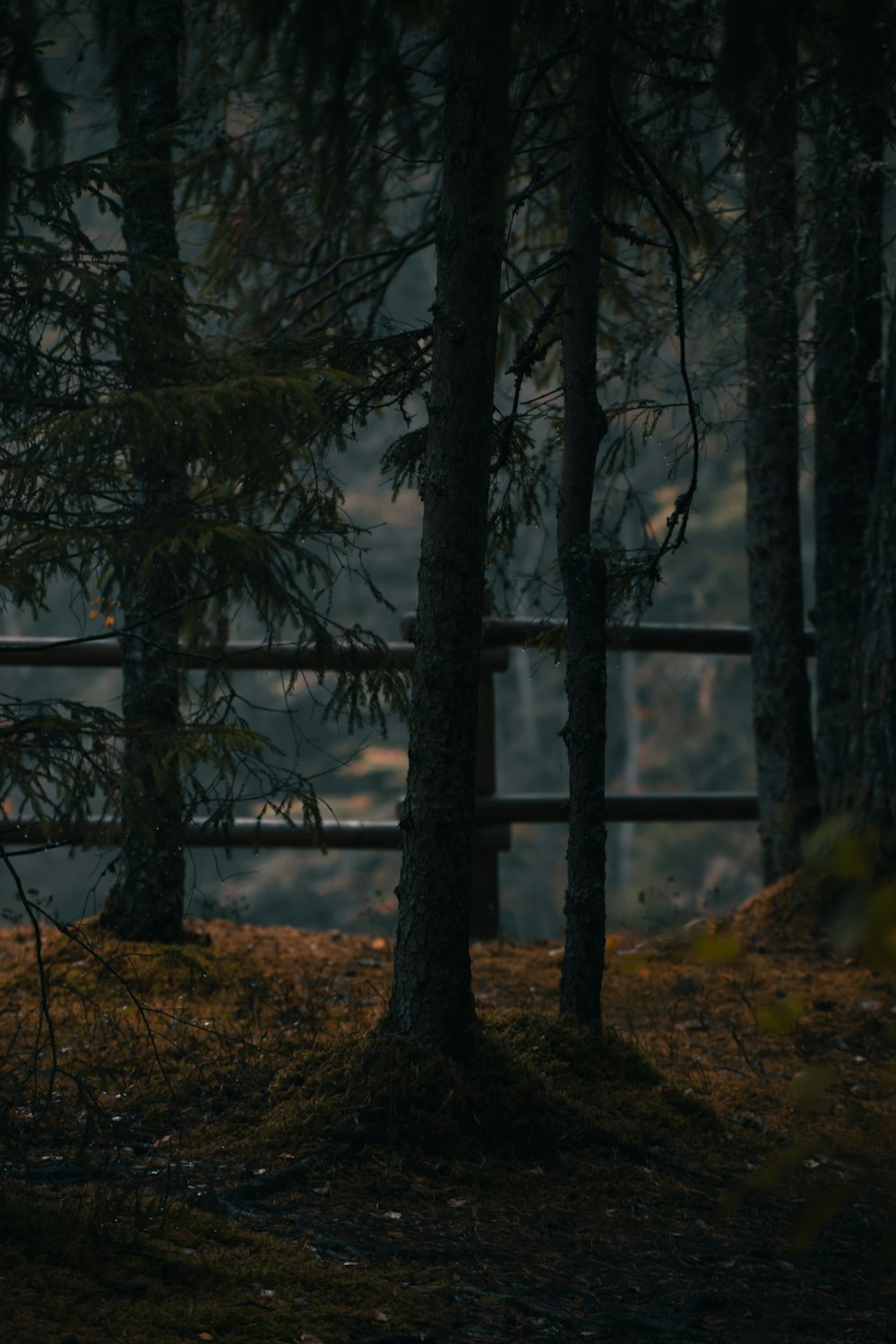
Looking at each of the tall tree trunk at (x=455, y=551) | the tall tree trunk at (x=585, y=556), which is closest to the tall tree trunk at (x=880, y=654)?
the tall tree trunk at (x=585, y=556)

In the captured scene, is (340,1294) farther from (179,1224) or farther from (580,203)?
(580,203)

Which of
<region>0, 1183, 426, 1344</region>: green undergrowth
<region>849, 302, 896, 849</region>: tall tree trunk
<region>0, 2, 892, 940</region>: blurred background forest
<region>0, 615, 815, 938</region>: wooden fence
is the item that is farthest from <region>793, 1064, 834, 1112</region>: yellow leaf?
<region>0, 2, 892, 940</region>: blurred background forest

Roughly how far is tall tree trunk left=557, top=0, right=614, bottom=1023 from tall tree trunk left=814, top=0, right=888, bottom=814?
2552mm

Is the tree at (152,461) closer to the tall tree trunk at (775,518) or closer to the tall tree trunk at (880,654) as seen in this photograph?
the tall tree trunk at (775,518)

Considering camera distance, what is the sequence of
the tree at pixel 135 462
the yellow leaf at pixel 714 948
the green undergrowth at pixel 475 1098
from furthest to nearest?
the green undergrowth at pixel 475 1098, the tree at pixel 135 462, the yellow leaf at pixel 714 948

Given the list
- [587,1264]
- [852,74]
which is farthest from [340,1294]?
[852,74]

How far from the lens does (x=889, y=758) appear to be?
6.09 m

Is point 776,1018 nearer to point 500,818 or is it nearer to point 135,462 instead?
point 135,462

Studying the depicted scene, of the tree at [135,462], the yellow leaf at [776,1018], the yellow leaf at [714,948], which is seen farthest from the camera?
the tree at [135,462]

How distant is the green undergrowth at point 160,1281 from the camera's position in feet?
8.23

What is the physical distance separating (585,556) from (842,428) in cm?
318

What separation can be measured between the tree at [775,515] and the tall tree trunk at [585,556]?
7.19 ft

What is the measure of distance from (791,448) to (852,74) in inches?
114

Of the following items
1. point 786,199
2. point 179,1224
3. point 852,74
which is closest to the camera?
point 179,1224
